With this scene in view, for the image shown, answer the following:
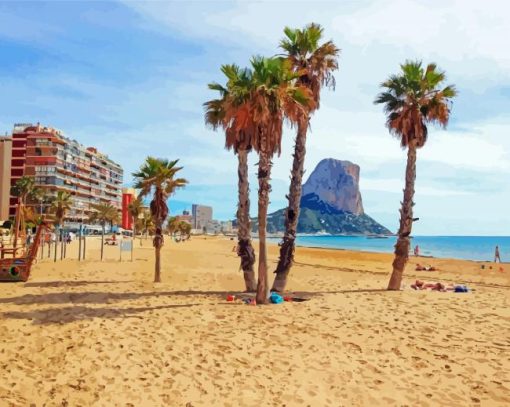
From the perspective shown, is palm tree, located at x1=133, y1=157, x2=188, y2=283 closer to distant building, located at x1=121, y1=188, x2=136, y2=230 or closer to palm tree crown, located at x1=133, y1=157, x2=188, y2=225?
palm tree crown, located at x1=133, y1=157, x2=188, y2=225

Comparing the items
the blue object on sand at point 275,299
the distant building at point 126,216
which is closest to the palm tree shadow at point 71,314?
the blue object on sand at point 275,299

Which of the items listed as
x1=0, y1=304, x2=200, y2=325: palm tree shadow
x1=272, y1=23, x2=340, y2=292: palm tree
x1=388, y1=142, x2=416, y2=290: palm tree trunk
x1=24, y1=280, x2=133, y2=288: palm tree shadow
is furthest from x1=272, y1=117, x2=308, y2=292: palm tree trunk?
x1=24, y1=280, x2=133, y2=288: palm tree shadow

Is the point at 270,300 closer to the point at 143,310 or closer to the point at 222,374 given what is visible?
the point at 143,310

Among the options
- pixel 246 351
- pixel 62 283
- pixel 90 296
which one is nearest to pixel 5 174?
pixel 62 283

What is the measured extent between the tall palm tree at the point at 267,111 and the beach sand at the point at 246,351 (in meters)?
3.28

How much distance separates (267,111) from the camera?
48.4ft

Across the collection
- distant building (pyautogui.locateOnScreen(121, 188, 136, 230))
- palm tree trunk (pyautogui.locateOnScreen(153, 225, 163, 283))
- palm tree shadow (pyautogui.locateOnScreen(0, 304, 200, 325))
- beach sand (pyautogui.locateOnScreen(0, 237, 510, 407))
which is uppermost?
distant building (pyautogui.locateOnScreen(121, 188, 136, 230))

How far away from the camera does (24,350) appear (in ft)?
33.6

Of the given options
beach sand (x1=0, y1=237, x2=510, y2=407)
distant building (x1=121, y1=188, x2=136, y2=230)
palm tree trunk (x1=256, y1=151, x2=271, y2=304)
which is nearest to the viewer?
beach sand (x1=0, y1=237, x2=510, y2=407)

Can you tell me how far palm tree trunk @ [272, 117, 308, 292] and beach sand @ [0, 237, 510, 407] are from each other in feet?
7.98

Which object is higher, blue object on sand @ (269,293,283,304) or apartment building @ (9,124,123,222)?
apartment building @ (9,124,123,222)

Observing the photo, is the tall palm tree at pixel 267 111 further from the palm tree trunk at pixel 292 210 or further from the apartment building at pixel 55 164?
the apartment building at pixel 55 164

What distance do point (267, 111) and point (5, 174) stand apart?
361 feet

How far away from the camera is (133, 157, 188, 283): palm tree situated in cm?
2256
